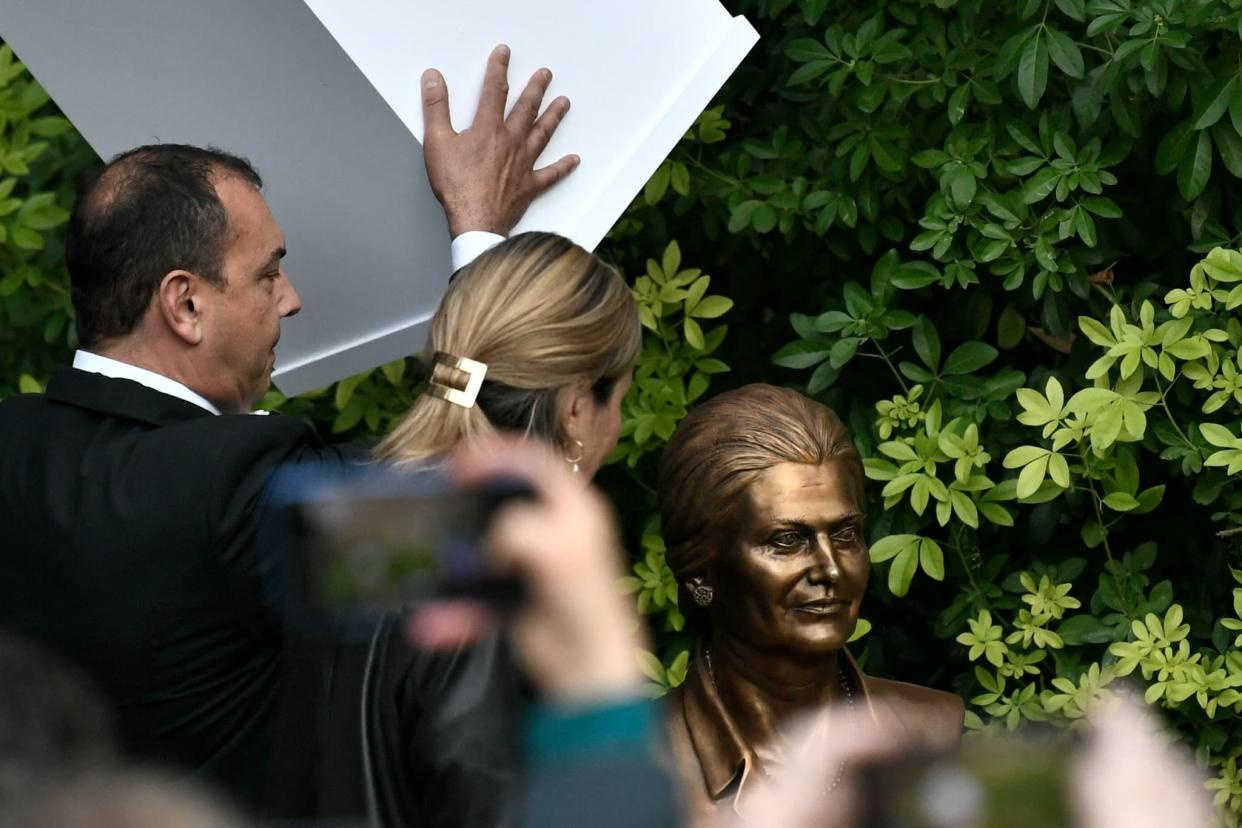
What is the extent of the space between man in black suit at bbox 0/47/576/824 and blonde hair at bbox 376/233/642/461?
1.28ft

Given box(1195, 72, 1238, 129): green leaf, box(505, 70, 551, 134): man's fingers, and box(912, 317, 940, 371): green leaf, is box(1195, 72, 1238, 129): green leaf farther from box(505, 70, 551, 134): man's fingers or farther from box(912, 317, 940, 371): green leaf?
box(505, 70, 551, 134): man's fingers

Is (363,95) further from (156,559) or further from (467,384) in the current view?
(467,384)

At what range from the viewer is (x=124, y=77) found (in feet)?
9.11

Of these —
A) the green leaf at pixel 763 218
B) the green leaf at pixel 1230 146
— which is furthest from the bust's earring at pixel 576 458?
the green leaf at pixel 1230 146

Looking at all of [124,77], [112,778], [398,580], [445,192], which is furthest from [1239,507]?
[112,778]

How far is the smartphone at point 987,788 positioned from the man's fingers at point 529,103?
1479 mm

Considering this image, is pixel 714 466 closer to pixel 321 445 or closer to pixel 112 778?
pixel 321 445

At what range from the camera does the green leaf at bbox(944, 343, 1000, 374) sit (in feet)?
10.2

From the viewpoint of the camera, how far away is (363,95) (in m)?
2.64

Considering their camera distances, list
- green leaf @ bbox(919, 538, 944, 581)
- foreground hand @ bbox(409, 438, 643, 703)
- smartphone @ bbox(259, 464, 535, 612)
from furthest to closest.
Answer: green leaf @ bbox(919, 538, 944, 581), smartphone @ bbox(259, 464, 535, 612), foreground hand @ bbox(409, 438, 643, 703)

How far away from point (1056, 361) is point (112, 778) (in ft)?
8.62

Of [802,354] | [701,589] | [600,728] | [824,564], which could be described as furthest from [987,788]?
[802,354]

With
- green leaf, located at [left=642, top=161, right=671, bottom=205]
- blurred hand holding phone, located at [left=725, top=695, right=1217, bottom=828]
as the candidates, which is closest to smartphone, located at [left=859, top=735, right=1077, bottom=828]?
blurred hand holding phone, located at [left=725, top=695, right=1217, bottom=828]

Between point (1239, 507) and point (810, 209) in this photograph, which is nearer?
point (1239, 507)
